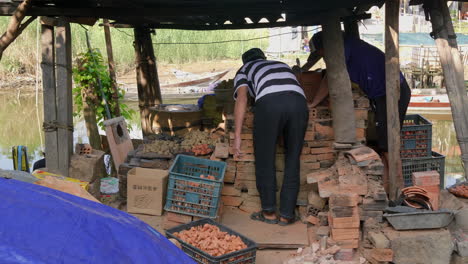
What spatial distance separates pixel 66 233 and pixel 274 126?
349 cm

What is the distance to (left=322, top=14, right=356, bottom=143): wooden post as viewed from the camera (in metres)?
5.46

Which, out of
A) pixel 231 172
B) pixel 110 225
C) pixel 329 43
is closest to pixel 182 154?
pixel 231 172

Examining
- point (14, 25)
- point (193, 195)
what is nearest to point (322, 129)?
point (193, 195)

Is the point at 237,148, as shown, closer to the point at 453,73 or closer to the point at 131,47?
the point at 453,73

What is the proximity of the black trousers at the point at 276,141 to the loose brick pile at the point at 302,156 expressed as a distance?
28 centimetres

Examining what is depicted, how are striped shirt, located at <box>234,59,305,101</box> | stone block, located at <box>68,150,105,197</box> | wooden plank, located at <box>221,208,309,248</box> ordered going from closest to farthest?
wooden plank, located at <box>221,208,309,248</box> → striped shirt, located at <box>234,59,305,101</box> → stone block, located at <box>68,150,105,197</box>

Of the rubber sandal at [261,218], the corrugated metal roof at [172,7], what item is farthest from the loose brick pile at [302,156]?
the corrugated metal roof at [172,7]

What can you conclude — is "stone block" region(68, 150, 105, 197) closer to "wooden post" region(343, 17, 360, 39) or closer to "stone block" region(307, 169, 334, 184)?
"stone block" region(307, 169, 334, 184)

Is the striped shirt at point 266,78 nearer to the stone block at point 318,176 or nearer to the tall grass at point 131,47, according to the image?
the stone block at point 318,176

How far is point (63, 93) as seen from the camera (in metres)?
5.98

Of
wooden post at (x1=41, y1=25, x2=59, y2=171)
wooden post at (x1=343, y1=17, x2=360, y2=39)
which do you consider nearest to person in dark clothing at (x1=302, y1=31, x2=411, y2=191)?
wooden post at (x1=343, y1=17, x2=360, y2=39)

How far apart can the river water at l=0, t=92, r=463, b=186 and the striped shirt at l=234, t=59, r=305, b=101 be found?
6.62 meters

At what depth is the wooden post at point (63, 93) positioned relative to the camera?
5945 millimetres

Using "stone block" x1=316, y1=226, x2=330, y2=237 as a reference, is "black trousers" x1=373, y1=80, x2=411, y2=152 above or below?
above
